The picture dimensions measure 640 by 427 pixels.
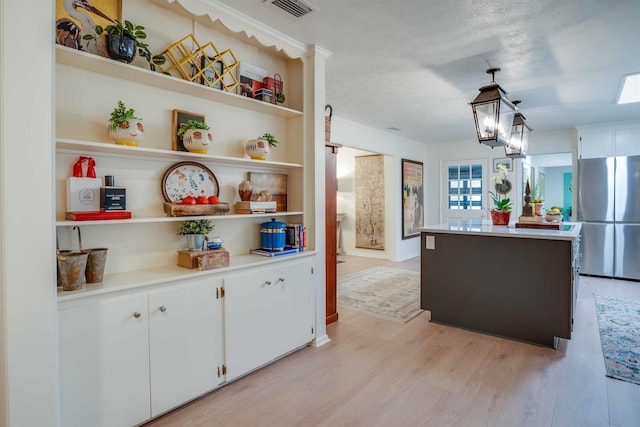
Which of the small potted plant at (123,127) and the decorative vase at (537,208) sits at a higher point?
the small potted plant at (123,127)

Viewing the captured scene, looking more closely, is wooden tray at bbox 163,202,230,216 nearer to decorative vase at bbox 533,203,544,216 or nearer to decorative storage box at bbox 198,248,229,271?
decorative storage box at bbox 198,248,229,271

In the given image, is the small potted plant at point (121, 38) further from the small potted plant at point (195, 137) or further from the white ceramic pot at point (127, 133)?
the small potted plant at point (195, 137)

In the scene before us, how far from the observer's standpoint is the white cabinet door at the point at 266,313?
2.31 metres

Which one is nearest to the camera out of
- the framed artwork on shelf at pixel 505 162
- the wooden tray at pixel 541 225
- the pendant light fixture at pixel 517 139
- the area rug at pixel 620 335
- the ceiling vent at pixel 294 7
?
the ceiling vent at pixel 294 7

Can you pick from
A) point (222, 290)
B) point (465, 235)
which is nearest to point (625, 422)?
point (465, 235)

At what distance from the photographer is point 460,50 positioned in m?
2.90

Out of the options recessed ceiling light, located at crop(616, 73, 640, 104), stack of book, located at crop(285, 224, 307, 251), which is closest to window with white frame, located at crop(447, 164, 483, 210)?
recessed ceiling light, located at crop(616, 73, 640, 104)

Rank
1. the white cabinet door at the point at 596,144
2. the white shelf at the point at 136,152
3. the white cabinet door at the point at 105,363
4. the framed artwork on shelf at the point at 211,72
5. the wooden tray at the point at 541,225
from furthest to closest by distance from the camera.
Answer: the white cabinet door at the point at 596,144, the wooden tray at the point at 541,225, the framed artwork on shelf at the point at 211,72, the white shelf at the point at 136,152, the white cabinet door at the point at 105,363

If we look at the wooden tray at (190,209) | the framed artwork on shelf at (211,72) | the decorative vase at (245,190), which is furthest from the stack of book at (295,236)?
the framed artwork on shelf at (211,72)

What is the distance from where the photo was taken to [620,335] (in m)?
3.17

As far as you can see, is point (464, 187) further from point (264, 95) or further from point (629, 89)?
point (264, 95)

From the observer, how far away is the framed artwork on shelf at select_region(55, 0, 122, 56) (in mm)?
1776

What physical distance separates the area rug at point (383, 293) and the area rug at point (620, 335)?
164cm

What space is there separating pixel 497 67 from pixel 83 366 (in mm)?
3836
